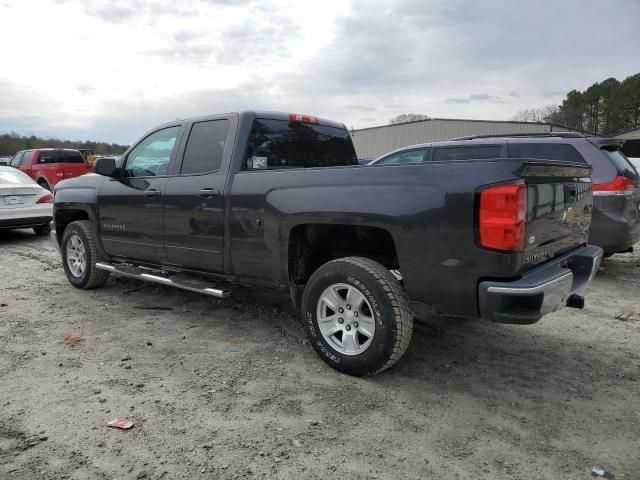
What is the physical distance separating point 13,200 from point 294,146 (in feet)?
23.4

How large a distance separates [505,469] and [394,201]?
5.16 feet

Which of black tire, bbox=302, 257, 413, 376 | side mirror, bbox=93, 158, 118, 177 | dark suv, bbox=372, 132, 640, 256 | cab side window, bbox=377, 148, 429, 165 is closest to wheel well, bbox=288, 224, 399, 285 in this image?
black tire, bbox=302, 257, 413, 376

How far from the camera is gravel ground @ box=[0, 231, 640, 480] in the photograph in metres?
2.43

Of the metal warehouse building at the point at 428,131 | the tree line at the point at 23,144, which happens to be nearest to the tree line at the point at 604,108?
the metal warehouse building at the point at 428,131

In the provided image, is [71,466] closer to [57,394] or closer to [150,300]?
[57,394]

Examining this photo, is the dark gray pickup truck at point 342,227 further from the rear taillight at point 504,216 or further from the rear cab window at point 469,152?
the rear cab window at point 469,152

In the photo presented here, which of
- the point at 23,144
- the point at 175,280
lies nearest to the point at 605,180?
the point at 175,280

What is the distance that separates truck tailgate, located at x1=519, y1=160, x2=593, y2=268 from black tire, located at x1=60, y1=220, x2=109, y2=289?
4.56m

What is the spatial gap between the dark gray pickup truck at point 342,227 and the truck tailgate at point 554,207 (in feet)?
0.05

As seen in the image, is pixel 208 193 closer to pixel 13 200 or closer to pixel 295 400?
pixel 295 400

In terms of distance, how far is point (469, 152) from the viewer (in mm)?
6547

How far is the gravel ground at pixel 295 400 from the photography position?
243 cm

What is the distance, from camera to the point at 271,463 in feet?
7.94

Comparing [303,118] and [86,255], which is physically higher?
[303,118]
